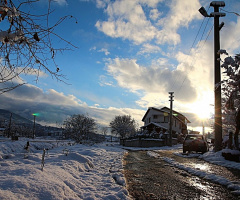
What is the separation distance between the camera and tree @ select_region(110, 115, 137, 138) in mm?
70500

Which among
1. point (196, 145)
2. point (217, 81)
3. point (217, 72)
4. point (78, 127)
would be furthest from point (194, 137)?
point (78, 127)

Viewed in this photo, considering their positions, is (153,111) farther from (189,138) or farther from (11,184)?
(11,184)

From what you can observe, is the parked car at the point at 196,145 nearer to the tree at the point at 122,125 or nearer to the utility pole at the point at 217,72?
the utility pole at the point at 217,72

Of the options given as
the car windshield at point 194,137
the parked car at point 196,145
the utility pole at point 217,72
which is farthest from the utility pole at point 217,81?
the car windshield at point 194,137

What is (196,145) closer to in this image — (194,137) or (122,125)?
(194,137)

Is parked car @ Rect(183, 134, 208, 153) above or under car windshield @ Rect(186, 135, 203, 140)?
under

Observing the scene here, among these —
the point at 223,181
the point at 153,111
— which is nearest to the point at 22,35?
the point at 223,181

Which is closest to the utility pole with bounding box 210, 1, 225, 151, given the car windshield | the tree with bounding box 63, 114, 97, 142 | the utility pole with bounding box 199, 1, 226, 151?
the utility pole with bounding box 199, 1, 226, 151

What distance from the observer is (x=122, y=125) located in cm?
7044

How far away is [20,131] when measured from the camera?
107 meters

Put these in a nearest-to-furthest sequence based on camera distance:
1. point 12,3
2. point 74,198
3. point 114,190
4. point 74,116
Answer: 1. point 12,3
2. point 74,198
3. point 114,190
4. point 74,116

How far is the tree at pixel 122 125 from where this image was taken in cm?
7050

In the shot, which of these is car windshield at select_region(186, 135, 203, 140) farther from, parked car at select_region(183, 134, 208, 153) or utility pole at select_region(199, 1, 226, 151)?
utility pole at select_region(199, 1, 226, 151)

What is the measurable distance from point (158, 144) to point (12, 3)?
3150cm
